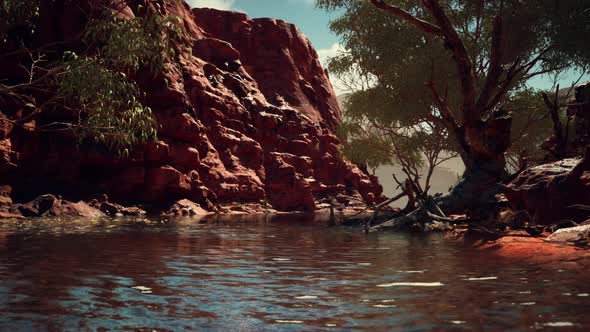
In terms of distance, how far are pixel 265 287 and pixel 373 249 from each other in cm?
645

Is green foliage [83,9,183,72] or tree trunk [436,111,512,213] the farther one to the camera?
tree trunk [436,111,512,213]

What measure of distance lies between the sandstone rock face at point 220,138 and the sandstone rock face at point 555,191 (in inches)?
415

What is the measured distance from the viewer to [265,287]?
7.52 metres

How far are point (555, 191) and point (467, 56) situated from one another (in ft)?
23.1

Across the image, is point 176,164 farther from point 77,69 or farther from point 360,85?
point 77,69

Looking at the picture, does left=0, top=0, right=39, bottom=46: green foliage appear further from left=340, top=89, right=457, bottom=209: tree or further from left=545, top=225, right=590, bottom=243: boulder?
left=340, top=89, right=457, bottom=209: tree

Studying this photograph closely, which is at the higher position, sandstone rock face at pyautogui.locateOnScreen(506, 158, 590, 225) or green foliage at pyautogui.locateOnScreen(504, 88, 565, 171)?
green foliage at pyautogui.locateOnScreen(504, 88, 565, 171)

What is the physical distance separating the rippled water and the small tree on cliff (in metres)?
7.88

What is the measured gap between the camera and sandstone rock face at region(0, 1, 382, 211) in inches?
1719

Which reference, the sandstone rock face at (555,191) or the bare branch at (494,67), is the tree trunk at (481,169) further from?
the sandstone rock face at (555,191)

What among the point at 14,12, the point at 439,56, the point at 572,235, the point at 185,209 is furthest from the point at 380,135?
the point at 572,235

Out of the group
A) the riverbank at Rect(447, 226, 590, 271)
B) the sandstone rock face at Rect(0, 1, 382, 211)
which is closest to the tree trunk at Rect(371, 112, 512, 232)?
the riverbank at Rect(447, 226, 590, 271)

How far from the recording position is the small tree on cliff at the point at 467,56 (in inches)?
750

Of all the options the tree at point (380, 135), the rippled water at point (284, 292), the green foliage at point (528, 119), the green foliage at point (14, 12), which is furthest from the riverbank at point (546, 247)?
the green foliage at point (528, 119)
